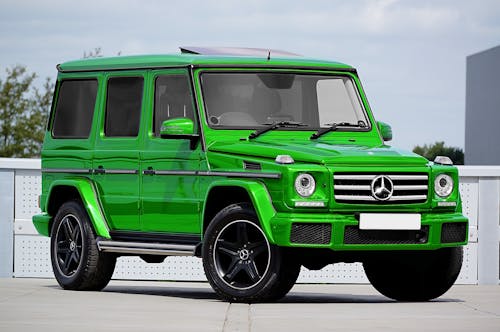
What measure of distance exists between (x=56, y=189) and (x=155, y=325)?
5.17m

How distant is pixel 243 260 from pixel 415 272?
1.94 metres

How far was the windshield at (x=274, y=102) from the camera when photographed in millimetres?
13383

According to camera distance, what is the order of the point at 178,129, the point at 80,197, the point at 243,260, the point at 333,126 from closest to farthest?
the point at 243,260 < the point at 178,129 < the point at 333,126 < the point at 80,197

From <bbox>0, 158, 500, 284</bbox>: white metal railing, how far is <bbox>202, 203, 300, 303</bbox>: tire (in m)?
5.69

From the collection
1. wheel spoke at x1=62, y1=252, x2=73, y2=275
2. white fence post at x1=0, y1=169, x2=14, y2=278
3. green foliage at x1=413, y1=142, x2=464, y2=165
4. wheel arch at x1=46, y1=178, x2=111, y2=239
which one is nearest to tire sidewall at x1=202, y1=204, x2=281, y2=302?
wheel arch at x1=46, y1=178, x2=111, y2=239

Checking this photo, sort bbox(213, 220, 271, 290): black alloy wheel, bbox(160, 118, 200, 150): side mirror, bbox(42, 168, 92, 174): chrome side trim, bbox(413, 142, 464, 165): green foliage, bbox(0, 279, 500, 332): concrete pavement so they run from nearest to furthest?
bbox(0, 279, 500, 332): concrete pavement
bbox(213, 220, 271, 290): black alloy wheel
bbox(160, 118, 200, 150): side mirror
bbox(42, 168, 92, 174): chrome side trim
bbox(413, 142, 464, 165): green foliage

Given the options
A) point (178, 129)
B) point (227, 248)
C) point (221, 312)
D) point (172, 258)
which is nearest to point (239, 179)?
point (227, 248)

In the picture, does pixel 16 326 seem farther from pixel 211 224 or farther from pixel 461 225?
pixel 461 225

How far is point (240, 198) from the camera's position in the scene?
12.7 meters

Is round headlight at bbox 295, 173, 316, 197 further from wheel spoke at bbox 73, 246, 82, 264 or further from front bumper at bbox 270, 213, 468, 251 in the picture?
wheel spoke at bbox 73, 246, 82, 264

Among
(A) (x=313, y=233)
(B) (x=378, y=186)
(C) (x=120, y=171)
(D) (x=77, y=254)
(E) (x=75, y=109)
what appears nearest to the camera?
(A) (x=313, y=233)

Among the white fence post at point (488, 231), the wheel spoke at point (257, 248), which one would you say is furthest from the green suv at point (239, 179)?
the white fence post at point (488, 231)

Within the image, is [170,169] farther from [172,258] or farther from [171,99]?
[172,258]

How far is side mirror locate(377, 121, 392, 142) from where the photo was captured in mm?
14070
